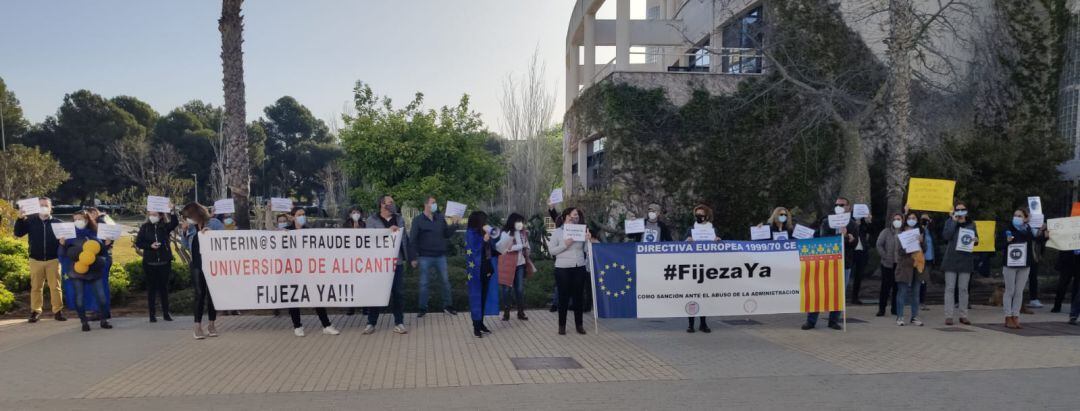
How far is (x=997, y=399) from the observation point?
6.39 meters

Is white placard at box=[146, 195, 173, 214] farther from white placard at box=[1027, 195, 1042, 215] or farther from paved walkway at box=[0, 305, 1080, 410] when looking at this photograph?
white placard at box=[1027, 195, 1042, 215]

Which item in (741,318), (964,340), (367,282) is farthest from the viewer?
(741,318)

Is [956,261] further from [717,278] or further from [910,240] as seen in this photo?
[717,278]

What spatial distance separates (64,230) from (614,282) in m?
7.81

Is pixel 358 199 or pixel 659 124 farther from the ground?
pixel 659 124

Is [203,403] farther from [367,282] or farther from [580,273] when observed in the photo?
[580,273]

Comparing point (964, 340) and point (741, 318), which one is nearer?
point (964, 340)

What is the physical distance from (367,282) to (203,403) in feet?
12.6

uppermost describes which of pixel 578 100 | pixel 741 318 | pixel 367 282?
pixel 578 100

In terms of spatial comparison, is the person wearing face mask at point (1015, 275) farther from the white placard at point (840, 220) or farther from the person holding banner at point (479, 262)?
the person holding banner at point (479, 262)

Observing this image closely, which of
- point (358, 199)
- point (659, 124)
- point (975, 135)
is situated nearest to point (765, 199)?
point (659, 124)

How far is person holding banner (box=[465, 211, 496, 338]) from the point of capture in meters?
9.50

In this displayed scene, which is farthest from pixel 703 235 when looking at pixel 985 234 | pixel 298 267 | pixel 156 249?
pixel 156 249

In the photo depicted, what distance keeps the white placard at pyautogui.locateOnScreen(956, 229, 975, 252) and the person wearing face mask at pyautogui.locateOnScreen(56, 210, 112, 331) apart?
39.3 feet
